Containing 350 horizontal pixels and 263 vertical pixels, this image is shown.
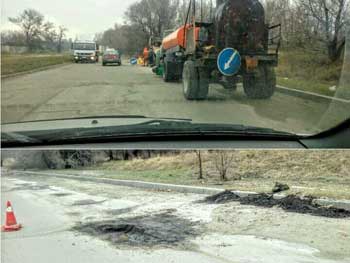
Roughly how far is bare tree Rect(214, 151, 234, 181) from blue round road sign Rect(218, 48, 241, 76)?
19.9 metres

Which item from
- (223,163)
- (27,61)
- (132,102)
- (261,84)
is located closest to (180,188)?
(223,163)

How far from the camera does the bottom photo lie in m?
13.3

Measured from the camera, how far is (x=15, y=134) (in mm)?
3914

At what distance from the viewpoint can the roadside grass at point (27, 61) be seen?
397 cm

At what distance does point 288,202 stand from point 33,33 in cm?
1467

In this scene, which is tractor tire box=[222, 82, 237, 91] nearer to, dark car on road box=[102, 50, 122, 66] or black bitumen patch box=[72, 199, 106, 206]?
dark car on road box=[102, 50, 122, 66]

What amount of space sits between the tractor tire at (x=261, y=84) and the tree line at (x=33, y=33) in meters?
1.34

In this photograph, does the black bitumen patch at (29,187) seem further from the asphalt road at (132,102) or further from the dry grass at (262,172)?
the asphalt road at (132,102)

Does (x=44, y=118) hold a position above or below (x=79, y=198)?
above

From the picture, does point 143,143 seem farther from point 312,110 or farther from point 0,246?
point 0,246

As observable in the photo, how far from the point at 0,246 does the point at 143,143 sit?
12.0 meters

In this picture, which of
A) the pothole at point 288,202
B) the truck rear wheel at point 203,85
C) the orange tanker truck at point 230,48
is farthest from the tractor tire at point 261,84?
the pothole at point 288,202

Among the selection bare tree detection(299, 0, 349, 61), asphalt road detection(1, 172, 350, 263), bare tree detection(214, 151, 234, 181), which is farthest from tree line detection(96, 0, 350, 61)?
bare tree detection(214, 151, 234, 181)

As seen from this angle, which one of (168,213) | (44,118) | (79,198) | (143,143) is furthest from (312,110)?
(79,198)
